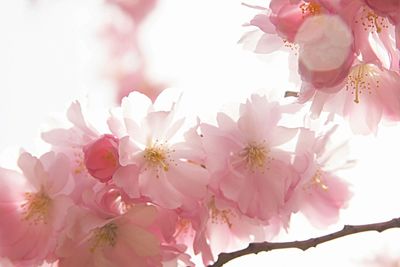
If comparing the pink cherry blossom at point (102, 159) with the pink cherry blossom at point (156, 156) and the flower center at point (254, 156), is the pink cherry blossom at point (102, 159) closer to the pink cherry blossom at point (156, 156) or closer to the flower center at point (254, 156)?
the pink cherry blossom at point (156, 156)

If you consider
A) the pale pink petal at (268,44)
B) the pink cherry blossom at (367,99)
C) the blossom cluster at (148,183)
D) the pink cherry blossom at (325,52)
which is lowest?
the blossom cluster at (148,183)

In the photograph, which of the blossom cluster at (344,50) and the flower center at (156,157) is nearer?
the blossom cluster at (344,50)

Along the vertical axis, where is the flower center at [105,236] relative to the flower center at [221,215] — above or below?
above

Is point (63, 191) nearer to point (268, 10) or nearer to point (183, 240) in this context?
point (183, 240)

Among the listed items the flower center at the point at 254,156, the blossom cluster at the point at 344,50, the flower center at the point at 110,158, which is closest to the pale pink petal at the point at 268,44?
the blossom cluster at the point at 344,50

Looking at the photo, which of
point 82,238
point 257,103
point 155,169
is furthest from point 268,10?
point 82,238

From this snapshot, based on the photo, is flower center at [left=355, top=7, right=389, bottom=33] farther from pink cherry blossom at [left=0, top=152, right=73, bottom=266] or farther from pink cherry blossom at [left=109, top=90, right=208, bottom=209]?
pink cherry blossom at [left=0, top=152, right=73, bottom=266]

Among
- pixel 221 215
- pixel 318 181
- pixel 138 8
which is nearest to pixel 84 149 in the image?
pixel 221 215
